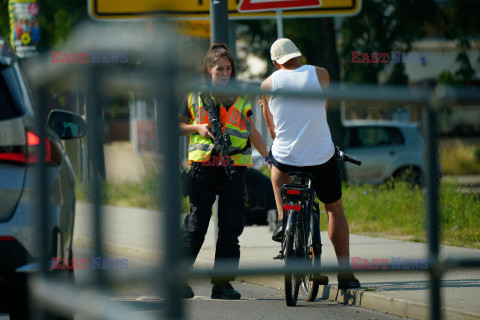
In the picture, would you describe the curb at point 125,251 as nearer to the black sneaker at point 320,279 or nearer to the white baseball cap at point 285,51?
the black sneaker at point 320,279

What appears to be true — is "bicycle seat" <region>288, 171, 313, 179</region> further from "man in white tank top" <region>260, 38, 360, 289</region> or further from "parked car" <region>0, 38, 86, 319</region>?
"parked car" <region>0, 38, 86, 319</region>

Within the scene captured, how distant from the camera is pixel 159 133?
1.49 m

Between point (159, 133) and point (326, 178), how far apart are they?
4.01 meters

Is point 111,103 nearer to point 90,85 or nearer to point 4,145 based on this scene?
point 90,85

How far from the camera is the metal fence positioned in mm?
1462

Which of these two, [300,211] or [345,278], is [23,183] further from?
[300,211]

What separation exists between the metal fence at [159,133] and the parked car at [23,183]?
0.20 feet

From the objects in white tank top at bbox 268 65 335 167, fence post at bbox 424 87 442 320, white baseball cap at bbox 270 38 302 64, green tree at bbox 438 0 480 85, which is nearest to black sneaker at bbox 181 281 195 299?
fence post at bbox 424 87 442 320

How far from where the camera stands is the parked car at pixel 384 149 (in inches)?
82.0

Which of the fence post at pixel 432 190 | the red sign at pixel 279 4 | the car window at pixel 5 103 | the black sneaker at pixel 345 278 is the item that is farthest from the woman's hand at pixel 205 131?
the fence post at pixel 432 190
